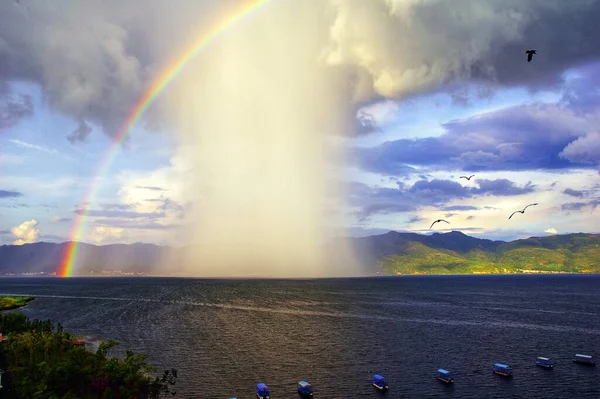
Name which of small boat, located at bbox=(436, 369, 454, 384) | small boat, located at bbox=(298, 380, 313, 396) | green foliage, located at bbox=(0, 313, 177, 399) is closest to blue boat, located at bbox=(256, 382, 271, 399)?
small boat, located at bbox=(298, 380, 313, 396)

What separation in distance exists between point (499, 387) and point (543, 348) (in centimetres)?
4869

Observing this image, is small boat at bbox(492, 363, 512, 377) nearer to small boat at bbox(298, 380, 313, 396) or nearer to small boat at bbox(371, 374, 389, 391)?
small boat at bbox(371, 374, 389, 391)

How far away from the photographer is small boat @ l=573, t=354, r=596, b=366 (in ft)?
357

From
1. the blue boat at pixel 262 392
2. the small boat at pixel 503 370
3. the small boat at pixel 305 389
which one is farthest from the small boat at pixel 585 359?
the blue boat at pixel 262 392

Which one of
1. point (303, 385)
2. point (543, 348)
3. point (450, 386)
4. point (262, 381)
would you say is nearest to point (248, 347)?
point (262, 381)

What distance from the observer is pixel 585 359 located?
110 metres

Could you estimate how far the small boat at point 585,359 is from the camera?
108688mm

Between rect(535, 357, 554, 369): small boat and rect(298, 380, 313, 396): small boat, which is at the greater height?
rect(535, 357, 554, 369): small boat

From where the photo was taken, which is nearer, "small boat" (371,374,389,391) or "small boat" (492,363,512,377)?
"small boat" (371,374,389,391)

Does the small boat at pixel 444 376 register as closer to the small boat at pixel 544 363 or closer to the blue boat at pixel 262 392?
the small boat at pixel 544 363

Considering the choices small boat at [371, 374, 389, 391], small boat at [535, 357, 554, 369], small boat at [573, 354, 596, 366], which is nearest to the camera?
small boat at [371, 374, 389, 391]

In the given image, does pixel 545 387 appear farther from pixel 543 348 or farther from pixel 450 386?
pixel 543 348

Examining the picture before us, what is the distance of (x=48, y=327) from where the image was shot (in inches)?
4380

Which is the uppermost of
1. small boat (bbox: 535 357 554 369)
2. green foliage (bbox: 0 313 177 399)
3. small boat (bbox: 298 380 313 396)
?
green foliage (bbox: 0 313 177 399)
